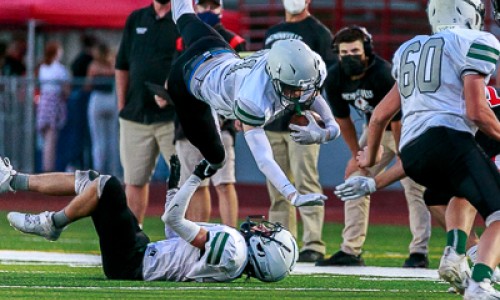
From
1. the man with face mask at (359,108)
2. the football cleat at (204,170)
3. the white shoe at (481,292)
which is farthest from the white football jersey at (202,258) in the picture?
the man with face mask at (359,108)

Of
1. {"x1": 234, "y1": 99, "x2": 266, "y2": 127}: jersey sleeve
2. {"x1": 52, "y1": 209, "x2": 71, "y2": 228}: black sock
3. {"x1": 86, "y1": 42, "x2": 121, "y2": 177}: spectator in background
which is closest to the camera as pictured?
{"x1": 234, "y1": 99, "x2": 266, "y2": 127}: jersey sleeve

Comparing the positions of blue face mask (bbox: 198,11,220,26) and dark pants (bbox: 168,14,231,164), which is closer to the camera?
dark pants (bbox: 168,14,231,164)

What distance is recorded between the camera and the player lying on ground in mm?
7918

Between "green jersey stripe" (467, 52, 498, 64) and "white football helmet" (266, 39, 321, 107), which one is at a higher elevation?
"green jersey stripe" (467, 52, 498, 64)

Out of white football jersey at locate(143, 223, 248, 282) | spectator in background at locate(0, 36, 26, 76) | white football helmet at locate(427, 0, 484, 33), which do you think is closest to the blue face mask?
white football jersey at locate(143, 223, 248, 282)

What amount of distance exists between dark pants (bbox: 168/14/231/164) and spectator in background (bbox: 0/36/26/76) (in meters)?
10.1

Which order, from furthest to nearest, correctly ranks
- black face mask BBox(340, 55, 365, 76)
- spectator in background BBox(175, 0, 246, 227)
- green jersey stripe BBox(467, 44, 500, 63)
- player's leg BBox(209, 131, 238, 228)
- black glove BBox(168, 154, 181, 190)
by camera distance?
1. player's leg BBox(209, 131, 238, 228)
2. spectator in background BBox(175, 0, 246, 227)
3. black face mask BBox(340, 55, 365, 76)
4. black glove BBox(168, 154, 181, 190)
5. green jersey stripe BBox(467, 44, 500, 63)

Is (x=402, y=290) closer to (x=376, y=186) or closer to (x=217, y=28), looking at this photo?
(x=376, y=186)

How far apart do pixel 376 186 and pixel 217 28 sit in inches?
124

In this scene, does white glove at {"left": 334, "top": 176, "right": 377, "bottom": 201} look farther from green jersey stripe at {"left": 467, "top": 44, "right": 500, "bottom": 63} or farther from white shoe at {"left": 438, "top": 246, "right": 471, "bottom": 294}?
green jersey stripe at {"left": 467, "top": 44, "right": 500, "bottom": 63}

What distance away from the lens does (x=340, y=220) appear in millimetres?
14867

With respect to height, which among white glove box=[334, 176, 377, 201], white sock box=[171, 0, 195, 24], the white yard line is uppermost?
white sock box=[171, 0, 195, 24]

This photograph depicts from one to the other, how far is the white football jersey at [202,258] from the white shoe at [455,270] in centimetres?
131

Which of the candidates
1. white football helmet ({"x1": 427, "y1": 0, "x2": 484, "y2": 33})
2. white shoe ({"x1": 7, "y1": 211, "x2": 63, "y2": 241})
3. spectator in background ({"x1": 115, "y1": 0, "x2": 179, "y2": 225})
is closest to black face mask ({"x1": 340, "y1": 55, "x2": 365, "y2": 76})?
spectator in background ({"x1": 115, "y1": 0, "x2": 179, "y2": 225})
